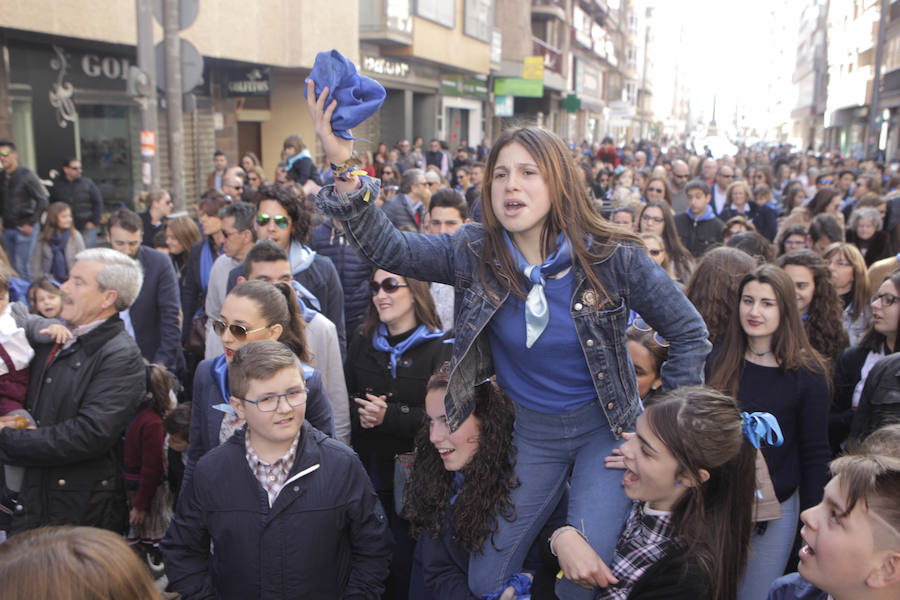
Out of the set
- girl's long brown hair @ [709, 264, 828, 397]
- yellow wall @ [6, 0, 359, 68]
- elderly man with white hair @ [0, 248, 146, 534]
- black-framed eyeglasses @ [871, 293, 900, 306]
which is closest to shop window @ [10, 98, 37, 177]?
yellow wall @ [6, 0, 359, 68]

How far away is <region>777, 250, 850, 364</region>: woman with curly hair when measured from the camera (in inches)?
178

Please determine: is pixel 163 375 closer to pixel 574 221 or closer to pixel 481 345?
pixel 481 345

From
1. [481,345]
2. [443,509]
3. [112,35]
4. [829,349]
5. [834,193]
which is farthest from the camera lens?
[112,35]

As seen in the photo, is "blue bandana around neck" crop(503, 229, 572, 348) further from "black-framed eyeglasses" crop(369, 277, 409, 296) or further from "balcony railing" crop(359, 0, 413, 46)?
"balcony railing" crop(359, 0, 413, 46)

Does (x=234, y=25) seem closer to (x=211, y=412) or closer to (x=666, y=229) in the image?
(x=666, y=229)

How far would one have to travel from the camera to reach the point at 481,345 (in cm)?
263

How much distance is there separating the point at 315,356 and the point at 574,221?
1993mm

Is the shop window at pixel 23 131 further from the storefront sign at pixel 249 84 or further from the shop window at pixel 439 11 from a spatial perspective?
the shop window at pixel 439 11

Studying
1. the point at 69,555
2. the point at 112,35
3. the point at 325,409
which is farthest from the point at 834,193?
the point at 112,35

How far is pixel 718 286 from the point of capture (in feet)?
13.4

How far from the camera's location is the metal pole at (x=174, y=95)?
8672mm

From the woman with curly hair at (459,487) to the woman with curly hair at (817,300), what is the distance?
2573 millimetres

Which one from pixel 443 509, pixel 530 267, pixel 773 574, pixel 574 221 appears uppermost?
pixel 574 221

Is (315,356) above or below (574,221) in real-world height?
below
